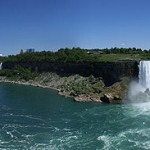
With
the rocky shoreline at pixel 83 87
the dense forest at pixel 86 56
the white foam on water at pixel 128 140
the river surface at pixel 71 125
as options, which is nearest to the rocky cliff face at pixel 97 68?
the dense forest at pixel 86 56

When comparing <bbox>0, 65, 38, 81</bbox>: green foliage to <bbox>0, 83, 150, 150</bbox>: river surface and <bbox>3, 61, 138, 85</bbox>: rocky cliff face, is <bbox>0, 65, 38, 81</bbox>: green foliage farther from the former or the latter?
<bbox>0, 83, 150, 150</bbox>: river surface

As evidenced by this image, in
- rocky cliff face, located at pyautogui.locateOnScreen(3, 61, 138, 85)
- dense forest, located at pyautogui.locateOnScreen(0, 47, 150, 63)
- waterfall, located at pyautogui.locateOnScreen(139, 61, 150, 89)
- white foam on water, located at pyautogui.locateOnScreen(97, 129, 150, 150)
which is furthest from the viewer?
dense forest, located at pyautogui.locateOnScreen(0, 47, 150, 63)

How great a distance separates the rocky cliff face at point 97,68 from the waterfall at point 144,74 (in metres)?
1.60

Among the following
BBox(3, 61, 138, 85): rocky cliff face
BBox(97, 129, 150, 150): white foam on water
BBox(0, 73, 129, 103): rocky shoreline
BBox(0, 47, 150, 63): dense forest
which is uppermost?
BBox(0, 47, 150, 63): dense forest

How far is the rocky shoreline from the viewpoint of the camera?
2354 inches

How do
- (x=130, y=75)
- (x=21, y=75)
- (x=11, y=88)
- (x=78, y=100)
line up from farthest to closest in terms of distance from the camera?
(x=21, y=75)
(x=11, y=88)
(x=130, y=75)
(x=78, y=100)

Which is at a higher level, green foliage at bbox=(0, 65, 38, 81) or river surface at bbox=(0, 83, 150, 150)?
green foliage at bbox=(0, 65, 38, 81)

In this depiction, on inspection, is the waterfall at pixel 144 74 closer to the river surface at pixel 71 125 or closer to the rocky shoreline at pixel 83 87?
the rocky shoreline at pixel 83 87

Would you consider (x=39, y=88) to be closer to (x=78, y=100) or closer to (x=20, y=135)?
(x=78, y=100)

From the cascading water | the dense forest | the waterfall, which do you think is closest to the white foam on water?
the cascading water

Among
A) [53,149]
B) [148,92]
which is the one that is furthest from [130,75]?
[53,149]

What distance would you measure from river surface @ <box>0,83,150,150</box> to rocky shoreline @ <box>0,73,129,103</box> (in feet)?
9.81

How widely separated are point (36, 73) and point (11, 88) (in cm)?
1474

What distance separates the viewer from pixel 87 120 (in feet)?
147
